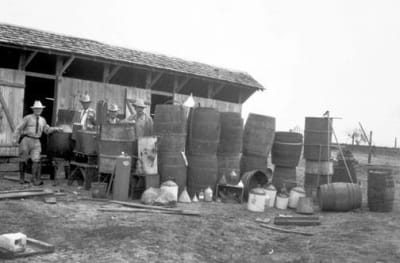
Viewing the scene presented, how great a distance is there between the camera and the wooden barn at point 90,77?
11.7 m

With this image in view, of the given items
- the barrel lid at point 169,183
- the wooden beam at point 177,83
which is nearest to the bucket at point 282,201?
the barrel lid at point 169,183

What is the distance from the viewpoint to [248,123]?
11.1m

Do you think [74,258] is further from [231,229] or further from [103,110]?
[103,110]

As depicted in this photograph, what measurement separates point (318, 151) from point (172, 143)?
3.86 metres

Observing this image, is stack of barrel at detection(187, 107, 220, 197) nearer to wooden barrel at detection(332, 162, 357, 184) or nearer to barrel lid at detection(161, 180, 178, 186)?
barrel lid at detection(161, 180, 178, 186)

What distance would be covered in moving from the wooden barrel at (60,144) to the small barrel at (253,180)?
4221mm

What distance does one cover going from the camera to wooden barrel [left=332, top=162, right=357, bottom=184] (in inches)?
456

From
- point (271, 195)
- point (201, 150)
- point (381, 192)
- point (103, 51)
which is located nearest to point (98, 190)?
point (201, 150)

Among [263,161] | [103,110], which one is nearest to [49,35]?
[103,110]

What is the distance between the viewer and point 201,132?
10039 mm

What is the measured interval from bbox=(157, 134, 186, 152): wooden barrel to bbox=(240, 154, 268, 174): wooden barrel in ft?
6.62

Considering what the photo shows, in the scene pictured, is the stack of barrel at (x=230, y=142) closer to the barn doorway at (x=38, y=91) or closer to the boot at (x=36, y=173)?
the boot at (x=36, y=173)

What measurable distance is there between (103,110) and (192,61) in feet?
25.8

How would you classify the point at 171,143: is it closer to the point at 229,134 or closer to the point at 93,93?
the point at 229,134
